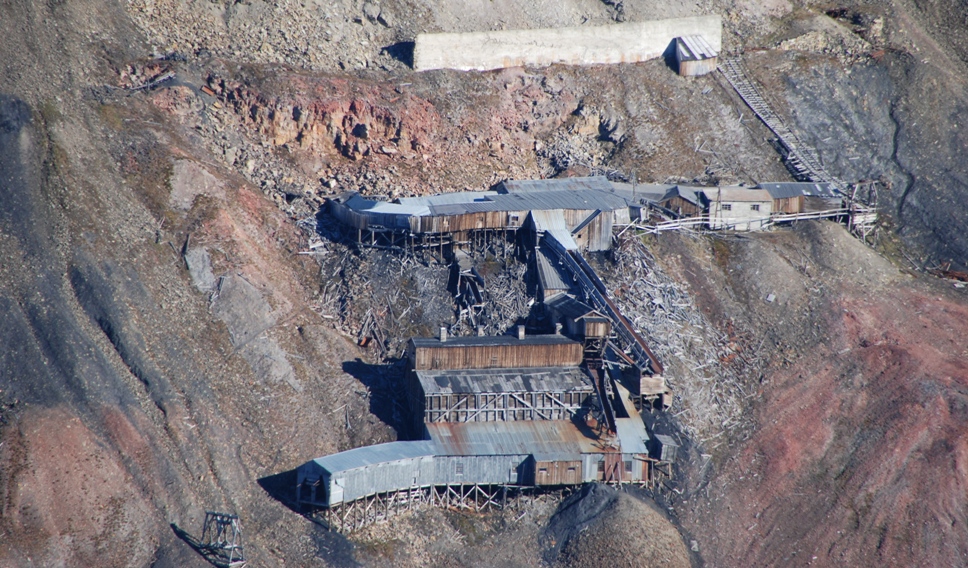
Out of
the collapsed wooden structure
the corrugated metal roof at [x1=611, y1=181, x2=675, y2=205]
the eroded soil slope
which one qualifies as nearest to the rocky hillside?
the eroded soil slope

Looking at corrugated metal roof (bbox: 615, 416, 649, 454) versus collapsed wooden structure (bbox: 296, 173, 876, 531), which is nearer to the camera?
collapsed wooden structure (bbox: 296, 173, 876, 531)

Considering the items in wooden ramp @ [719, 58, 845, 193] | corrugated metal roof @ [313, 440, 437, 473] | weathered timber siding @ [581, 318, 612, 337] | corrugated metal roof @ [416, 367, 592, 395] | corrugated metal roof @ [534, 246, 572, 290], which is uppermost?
wooden ramp @ [719, 58, 845, 193]

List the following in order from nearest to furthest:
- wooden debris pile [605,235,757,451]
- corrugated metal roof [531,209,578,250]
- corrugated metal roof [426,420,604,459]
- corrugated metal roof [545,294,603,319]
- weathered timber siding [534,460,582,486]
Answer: weathered timber siding [534,460,582,486]
corrugated metal roof [426,420,604,459]
corrugated metal roof [545,294,603,319]
wooden debris pile [605,235,757,451]
corrugated metal roof [531,209,578,250]

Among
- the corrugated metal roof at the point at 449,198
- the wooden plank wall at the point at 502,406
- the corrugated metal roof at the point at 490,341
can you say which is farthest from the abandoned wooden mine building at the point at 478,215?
the wooden plank wall at the point at 502,406

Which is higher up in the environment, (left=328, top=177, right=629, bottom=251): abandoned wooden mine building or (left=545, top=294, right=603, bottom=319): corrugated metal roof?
(left=328, top=177, right=629, bottom=251): abandoned wooden mine building

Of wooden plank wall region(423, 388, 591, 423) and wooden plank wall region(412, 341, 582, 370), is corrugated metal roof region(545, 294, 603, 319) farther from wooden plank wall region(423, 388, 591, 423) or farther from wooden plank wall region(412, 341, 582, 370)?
wooden plank wall region(423, 388, 591, 423)

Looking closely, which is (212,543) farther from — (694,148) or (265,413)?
(694,148)

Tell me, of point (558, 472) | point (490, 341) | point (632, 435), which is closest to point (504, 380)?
point (490, 341)
